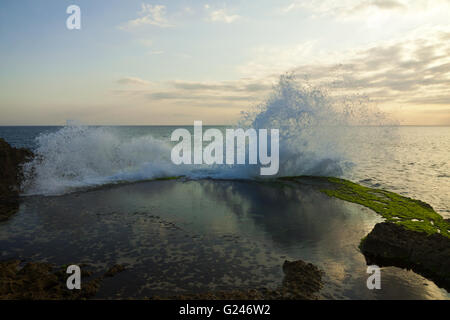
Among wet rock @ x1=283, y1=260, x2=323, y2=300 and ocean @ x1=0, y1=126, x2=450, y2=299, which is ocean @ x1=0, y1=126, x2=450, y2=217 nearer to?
ocean @ x1=0, y1=126, x2=450, y2=299

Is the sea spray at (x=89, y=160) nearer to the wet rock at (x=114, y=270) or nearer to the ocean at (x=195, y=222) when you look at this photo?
the ocean at (x=195, y=222)

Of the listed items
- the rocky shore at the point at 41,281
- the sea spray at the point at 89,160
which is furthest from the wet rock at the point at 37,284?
the sea spray at the point at 89,160

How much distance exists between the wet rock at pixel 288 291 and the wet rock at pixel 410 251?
7.80ft

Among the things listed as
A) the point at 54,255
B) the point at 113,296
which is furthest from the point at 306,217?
the point at 54,255

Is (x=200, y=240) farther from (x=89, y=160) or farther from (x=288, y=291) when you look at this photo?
(x=89, y=160)

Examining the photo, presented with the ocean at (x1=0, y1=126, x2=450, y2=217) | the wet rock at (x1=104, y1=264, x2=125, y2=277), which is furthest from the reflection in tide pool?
the ocean at (x1=0, y1=126, x2=450, y2=217)

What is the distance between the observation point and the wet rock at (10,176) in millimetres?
13414

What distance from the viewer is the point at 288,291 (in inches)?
258

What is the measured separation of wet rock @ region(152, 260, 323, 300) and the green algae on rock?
19.0 feet

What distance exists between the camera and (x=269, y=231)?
10.6 meters

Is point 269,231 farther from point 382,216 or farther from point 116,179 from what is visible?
point 116,179

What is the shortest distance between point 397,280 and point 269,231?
14.7 ft

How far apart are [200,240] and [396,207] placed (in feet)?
34.1

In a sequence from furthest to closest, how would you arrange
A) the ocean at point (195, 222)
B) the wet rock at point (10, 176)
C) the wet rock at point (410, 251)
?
1. the wet rock at point (10, 176)
2. the wet rock at point (410, 251)
3. the ocean at point (195, 222)
